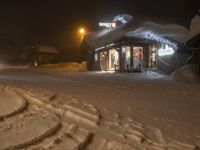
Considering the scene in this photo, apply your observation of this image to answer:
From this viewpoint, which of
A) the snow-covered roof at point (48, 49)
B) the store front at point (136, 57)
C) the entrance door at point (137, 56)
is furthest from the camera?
the snow-covered roof at point (48, 49)

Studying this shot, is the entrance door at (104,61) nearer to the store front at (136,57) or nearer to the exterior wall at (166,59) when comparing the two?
the store front at (136,57)

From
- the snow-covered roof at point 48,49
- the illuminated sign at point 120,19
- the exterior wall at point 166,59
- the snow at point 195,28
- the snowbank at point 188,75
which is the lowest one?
the snowbank at point 188,75

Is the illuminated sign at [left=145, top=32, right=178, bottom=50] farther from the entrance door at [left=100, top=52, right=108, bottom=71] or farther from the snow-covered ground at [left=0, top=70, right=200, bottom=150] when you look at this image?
the snow-covered ground at [left=0, top=70, right=200, bottom=150]

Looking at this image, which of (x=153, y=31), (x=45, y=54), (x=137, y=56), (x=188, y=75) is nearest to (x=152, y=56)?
(x=137, y=56)

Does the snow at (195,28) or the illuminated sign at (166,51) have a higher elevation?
the snow at (195,28)

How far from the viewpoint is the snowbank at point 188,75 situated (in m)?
20.4

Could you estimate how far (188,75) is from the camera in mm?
21062

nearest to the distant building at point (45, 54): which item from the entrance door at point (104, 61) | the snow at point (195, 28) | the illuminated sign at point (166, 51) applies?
the entrance door at point (104, 61)

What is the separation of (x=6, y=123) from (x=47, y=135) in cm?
106

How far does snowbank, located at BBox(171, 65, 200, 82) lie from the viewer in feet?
66.8

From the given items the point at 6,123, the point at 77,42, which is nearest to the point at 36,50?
the point at 77,42

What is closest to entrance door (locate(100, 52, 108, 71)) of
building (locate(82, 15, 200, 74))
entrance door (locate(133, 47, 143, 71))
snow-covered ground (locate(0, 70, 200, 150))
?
building (locate(82, 15, 200, 74))

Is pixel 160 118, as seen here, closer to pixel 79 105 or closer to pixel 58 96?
pixel 79 105

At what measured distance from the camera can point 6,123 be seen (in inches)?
261
